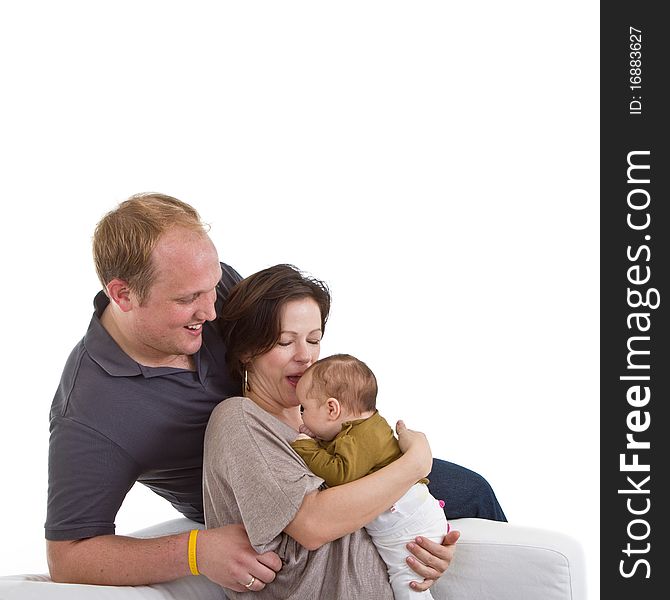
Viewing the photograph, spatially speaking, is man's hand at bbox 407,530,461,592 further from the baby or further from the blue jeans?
the blue jeans

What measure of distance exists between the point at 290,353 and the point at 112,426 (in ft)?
1.48

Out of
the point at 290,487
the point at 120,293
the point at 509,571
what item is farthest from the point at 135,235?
the point at 509,571

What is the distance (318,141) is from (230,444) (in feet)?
8.80

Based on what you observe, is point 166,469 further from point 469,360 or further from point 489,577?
point 469,360

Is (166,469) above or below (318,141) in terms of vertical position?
below

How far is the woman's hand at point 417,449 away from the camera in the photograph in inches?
86.0

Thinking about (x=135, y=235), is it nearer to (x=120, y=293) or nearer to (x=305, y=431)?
(x=120, y=293)

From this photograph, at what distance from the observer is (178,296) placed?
2.35m

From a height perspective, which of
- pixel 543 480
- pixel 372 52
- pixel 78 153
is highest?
pixel 372 52

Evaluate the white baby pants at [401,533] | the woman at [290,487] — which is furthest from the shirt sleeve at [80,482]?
the white baby pants at [401,533]

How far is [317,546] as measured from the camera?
Result: 216cm

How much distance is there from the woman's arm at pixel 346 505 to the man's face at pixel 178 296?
1.73 ft

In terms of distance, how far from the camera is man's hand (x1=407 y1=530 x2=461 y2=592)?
2.22 m

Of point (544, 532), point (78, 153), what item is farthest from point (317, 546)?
point (78, 153)
